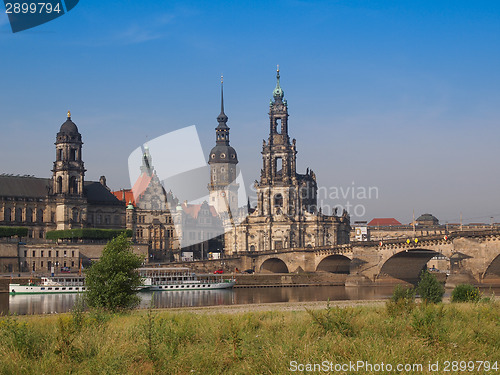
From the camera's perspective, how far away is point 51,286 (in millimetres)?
71250

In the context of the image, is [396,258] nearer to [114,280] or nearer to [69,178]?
[69,178]

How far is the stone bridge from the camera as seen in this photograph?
70938 millimetres

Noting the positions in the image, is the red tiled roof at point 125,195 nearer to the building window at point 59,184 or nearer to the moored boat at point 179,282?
the building window at point 59,184

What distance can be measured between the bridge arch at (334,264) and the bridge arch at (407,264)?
33.9 ft

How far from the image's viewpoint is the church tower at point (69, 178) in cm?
10306

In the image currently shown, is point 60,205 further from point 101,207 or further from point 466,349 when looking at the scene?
point 466,349

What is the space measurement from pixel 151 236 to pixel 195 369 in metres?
101

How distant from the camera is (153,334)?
18.2 metres

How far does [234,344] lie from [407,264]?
74871 millimetres

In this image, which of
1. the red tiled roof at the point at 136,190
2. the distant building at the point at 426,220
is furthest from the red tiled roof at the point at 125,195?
the distant building at the point at 426,220

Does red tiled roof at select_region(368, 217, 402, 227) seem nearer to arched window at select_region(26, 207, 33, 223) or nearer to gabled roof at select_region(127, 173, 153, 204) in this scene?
gabled roof at select_region(127, 173, 153, 204)

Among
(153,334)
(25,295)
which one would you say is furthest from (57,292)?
(153,334)

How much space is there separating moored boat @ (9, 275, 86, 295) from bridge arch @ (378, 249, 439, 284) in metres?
37.2

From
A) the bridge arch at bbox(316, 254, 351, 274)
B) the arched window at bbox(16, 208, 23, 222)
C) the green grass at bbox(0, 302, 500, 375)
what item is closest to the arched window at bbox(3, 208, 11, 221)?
the arched window at bbox(16, 208, 23, 222)
